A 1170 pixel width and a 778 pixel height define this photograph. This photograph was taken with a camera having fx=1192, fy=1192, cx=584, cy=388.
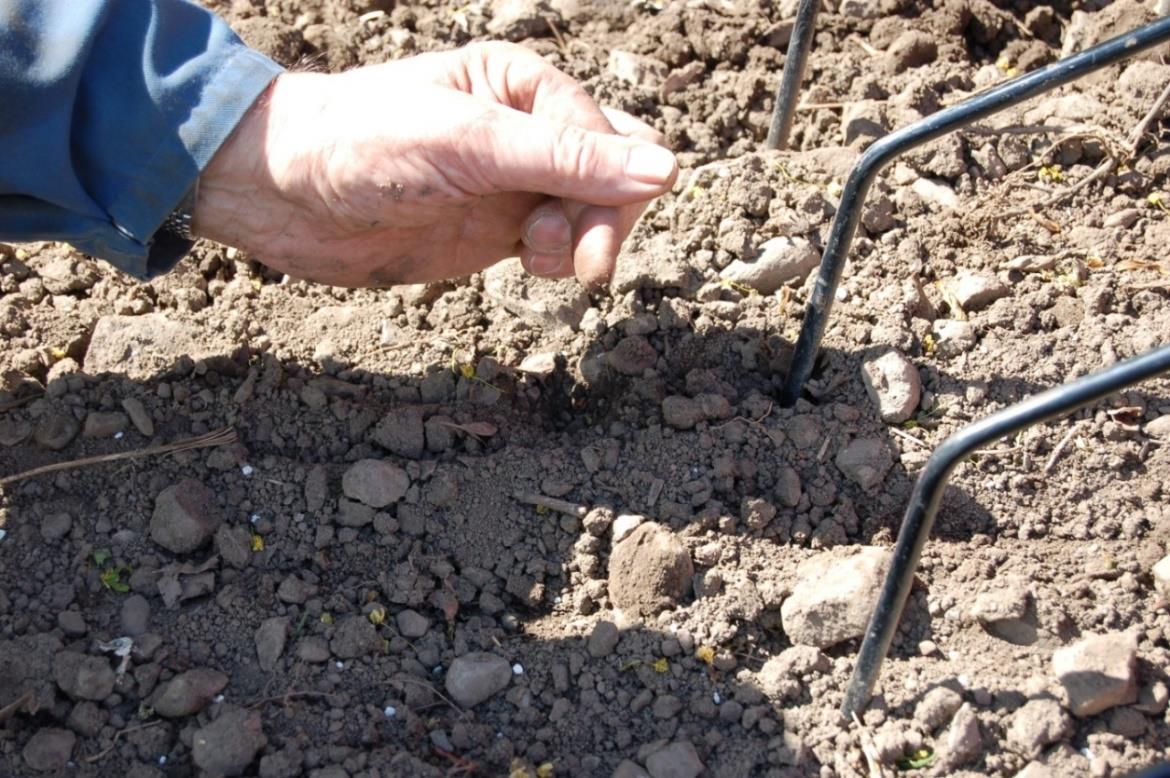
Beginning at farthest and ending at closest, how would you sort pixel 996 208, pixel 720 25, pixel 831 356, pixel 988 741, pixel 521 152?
pixel 720 25 < pixel 996 208 < pixel 831 356 < pixel 521 152 < pixel 988 741

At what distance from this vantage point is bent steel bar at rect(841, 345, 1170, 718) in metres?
1.60

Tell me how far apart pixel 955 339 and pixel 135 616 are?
5.56 ft

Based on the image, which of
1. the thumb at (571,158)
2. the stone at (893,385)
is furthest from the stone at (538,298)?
the stone at (893,385)

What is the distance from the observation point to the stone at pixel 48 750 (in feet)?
6.47

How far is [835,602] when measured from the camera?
6.89 feet

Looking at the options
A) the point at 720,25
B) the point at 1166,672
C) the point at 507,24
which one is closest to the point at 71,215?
the point at 507,24

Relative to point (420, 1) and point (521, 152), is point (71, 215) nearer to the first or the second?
point (521, 152)

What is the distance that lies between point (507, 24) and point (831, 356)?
1.42 m

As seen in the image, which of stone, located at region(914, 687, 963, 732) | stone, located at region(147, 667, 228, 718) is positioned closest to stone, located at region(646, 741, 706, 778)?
stone, located at region(914, 687, 963, 732)

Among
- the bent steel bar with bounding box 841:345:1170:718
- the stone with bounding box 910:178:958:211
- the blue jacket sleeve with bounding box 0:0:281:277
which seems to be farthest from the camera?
the stone with bounding box 910:178:958:211

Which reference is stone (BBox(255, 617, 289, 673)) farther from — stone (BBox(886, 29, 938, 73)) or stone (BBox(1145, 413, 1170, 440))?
stone (BBox(886, 29, 938, 73))

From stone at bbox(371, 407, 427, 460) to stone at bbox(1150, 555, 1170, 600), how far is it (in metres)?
1.41

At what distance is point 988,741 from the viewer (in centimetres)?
199

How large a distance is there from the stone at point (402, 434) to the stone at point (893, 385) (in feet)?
3.00
